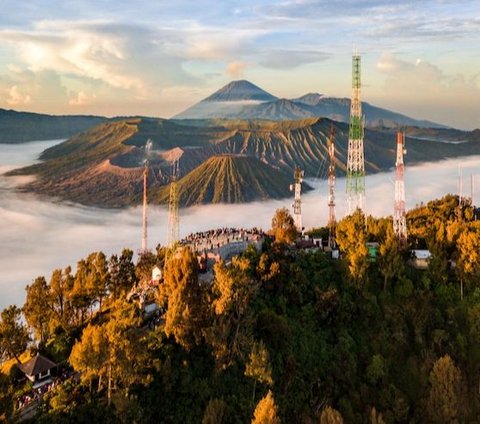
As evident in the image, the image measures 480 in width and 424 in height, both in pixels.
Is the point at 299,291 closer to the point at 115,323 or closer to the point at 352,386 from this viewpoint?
the point at 352,386

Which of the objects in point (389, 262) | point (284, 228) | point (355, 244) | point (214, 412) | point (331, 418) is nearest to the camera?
point (214, 412)

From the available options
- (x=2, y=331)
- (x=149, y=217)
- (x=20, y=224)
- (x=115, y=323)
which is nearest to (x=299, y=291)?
(x=115, y=323)

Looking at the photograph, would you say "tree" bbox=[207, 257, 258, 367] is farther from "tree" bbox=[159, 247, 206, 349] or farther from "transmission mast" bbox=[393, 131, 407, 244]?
"transmission mast" bbox=[393, 131, 407, 244]

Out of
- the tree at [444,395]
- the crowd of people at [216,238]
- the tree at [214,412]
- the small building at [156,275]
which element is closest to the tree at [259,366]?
the tree at [214,412]

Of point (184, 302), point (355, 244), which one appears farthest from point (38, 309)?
point (355, 244)

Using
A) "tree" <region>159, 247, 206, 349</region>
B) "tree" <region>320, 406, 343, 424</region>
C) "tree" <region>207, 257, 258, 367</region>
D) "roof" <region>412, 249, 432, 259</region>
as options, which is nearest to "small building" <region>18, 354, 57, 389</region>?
"tree" <region>159, 247, 206, 349</region>

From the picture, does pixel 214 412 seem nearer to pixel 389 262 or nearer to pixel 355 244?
pixel 389 262
